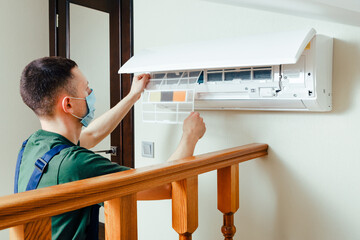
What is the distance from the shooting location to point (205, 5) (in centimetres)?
179

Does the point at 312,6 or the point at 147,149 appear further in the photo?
the point at 147,149

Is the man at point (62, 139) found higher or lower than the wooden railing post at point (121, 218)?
higher

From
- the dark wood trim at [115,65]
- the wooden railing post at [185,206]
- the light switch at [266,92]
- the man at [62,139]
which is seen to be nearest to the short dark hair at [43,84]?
the man at [62,139]

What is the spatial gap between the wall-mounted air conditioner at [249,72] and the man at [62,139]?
0.19 metres

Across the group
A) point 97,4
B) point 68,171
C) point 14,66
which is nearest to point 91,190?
point 68,171

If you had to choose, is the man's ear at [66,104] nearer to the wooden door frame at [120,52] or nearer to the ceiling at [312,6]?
the ceiling at [312,6]

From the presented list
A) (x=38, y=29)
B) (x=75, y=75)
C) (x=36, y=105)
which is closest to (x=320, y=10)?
(x=75, y=75)

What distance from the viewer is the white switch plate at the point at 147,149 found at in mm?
2080

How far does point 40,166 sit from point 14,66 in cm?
218

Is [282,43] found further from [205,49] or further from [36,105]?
[36,105]

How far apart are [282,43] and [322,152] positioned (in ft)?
1.70

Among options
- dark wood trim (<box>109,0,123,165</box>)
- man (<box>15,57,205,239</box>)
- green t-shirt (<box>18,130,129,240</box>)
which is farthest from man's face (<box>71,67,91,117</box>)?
dark wood trim (<box>109,0,123,165</box>)

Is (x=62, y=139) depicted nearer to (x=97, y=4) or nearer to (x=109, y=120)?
(x=109, y=120)

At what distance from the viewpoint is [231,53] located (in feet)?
4.41
